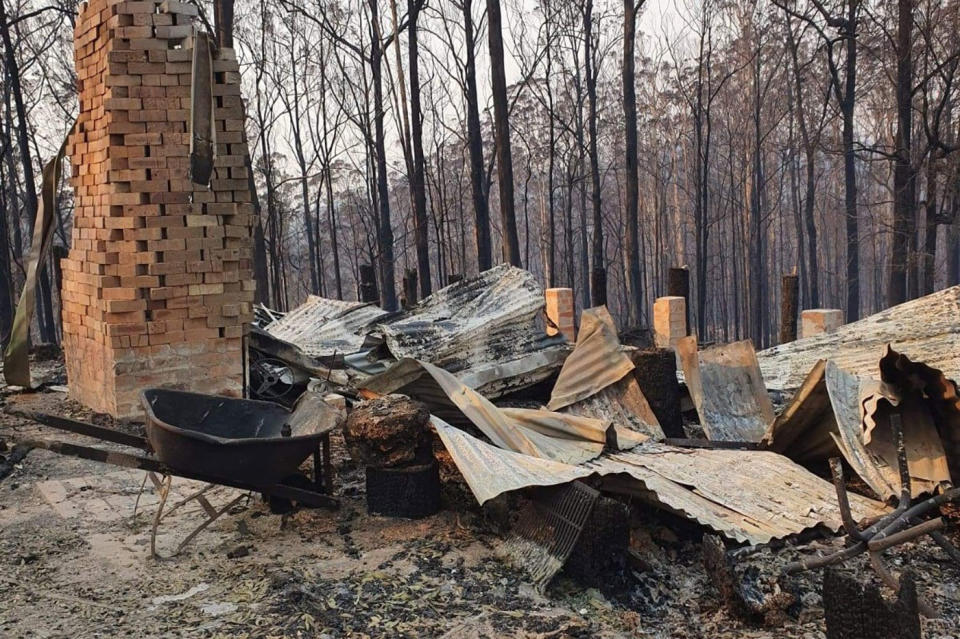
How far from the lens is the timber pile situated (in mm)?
7270

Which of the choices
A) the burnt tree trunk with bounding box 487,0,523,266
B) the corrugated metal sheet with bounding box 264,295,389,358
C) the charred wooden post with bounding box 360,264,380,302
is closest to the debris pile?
the corrugated metal sheet with bounding box 264,295,389,358

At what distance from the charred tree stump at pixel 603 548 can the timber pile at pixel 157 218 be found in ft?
15.8

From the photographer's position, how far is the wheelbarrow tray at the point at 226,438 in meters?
4.26

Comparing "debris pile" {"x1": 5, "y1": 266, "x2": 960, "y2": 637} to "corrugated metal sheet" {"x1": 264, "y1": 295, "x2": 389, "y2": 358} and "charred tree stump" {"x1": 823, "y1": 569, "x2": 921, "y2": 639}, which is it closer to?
"charred tree stump" {"x1": 823, "y1": 569, "x2": 921, "y2": 639}

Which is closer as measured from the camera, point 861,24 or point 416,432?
point 416,432

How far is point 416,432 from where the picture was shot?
5004 millimetres

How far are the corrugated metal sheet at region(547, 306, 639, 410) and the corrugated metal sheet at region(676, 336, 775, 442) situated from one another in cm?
66

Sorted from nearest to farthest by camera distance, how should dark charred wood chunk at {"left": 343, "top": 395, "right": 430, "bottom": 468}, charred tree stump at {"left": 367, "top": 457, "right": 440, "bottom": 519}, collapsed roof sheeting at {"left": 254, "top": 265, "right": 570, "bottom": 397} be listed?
dark charred wood chunk at {"left": 343, "top": 395, "right": 430, "bottom": 468}
charred tree stump at {"left": 367, "top": 457, "right": 440, "bottom": 519}
collapsed roof sheeting at {"left": 254, "top": 265, "right": 570, "bottom": 397}

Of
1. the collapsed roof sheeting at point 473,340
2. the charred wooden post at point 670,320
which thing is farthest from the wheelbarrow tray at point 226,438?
the charred wooden post at point 670,320

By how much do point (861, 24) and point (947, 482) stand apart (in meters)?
18.6

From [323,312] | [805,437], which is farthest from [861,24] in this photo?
[805,437]

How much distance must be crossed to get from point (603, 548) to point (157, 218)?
5.40m

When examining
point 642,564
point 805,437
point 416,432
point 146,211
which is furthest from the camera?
point 146,211

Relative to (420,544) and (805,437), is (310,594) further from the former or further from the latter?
(805,437)
